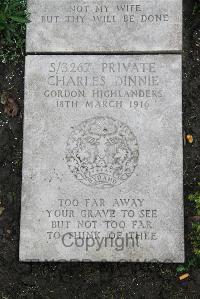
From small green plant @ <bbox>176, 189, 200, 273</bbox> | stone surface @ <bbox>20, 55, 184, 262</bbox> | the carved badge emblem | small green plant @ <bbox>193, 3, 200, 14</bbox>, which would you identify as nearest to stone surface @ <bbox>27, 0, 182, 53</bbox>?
stone surface @ <bbox>20, 55, 184, 262</bbox>

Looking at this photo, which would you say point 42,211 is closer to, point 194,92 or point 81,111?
point 81,111

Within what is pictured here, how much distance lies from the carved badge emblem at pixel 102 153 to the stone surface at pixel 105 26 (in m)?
0.78

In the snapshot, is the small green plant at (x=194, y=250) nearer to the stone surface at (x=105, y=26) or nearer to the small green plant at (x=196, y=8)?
the stone surface at (x=105, y=26)

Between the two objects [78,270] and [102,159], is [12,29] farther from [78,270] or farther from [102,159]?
[78,270]

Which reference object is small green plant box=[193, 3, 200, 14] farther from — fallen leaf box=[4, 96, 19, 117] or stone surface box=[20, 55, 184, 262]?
fallen leaf box=[4, 96, 19, 117]

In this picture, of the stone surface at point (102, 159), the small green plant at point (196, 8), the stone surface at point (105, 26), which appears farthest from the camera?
the small green plant at point (196, 8)

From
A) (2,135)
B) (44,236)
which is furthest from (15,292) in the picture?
(2,135)

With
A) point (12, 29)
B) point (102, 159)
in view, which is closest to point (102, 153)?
point (102, 159)

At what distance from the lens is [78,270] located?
482 cm

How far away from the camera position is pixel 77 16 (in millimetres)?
4961

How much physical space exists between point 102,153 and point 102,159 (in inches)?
2.2

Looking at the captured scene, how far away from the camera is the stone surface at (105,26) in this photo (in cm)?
490

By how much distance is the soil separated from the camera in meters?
4.77

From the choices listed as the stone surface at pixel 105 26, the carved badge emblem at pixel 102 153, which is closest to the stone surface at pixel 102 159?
the carved badge emblem at pixel 102 153
